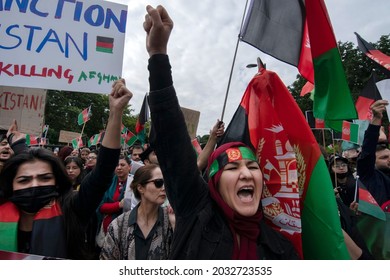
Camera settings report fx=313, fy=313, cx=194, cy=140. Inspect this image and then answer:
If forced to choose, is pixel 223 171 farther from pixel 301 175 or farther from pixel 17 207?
pixel 17 207

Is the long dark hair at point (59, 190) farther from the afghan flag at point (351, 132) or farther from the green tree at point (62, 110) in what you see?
the green tree at point (62, 110)

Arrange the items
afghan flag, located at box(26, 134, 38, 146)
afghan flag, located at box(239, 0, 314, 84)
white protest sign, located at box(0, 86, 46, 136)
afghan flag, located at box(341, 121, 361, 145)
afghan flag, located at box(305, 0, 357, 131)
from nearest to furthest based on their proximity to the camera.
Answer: afghan flag, located at box(305, 0, 357, 131)
afghan flag, located at box(239, 0, 314, 84)
white protest sign, located at box(0, 86, 46, 136)
afghan flag, located at box(341, 121, 361, 145)
afghan flag, located at box(26, 134, 38, 146)

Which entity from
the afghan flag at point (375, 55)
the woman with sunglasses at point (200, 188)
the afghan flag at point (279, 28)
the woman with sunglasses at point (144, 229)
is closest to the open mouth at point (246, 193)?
the woman with sunglasses at point (200, 188)

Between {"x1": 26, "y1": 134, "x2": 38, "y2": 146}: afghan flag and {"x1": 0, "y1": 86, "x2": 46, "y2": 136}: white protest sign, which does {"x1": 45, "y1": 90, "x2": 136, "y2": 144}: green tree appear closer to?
{"x1": 26, "y1": 134, "x2": 38, "y2": 146}: afghan flag

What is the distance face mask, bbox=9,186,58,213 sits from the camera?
5.89 feet

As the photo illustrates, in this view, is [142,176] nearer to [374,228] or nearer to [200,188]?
[200,188]

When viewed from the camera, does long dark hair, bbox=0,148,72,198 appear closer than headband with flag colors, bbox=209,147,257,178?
No

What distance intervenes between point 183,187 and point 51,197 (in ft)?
2.97

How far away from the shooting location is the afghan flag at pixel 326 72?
2.25 m

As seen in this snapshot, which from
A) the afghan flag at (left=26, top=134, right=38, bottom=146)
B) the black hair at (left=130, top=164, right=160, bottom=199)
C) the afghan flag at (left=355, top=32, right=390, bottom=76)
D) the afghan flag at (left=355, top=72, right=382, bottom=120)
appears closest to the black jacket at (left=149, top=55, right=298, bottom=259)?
the black hair at (left=130, top=164, right=160, bottom=199)

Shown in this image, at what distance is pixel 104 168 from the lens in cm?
183

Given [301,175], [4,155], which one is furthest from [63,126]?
[301,175]

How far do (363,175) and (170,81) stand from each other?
2.45 m

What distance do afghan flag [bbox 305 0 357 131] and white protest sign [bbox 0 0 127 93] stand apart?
1490mm
